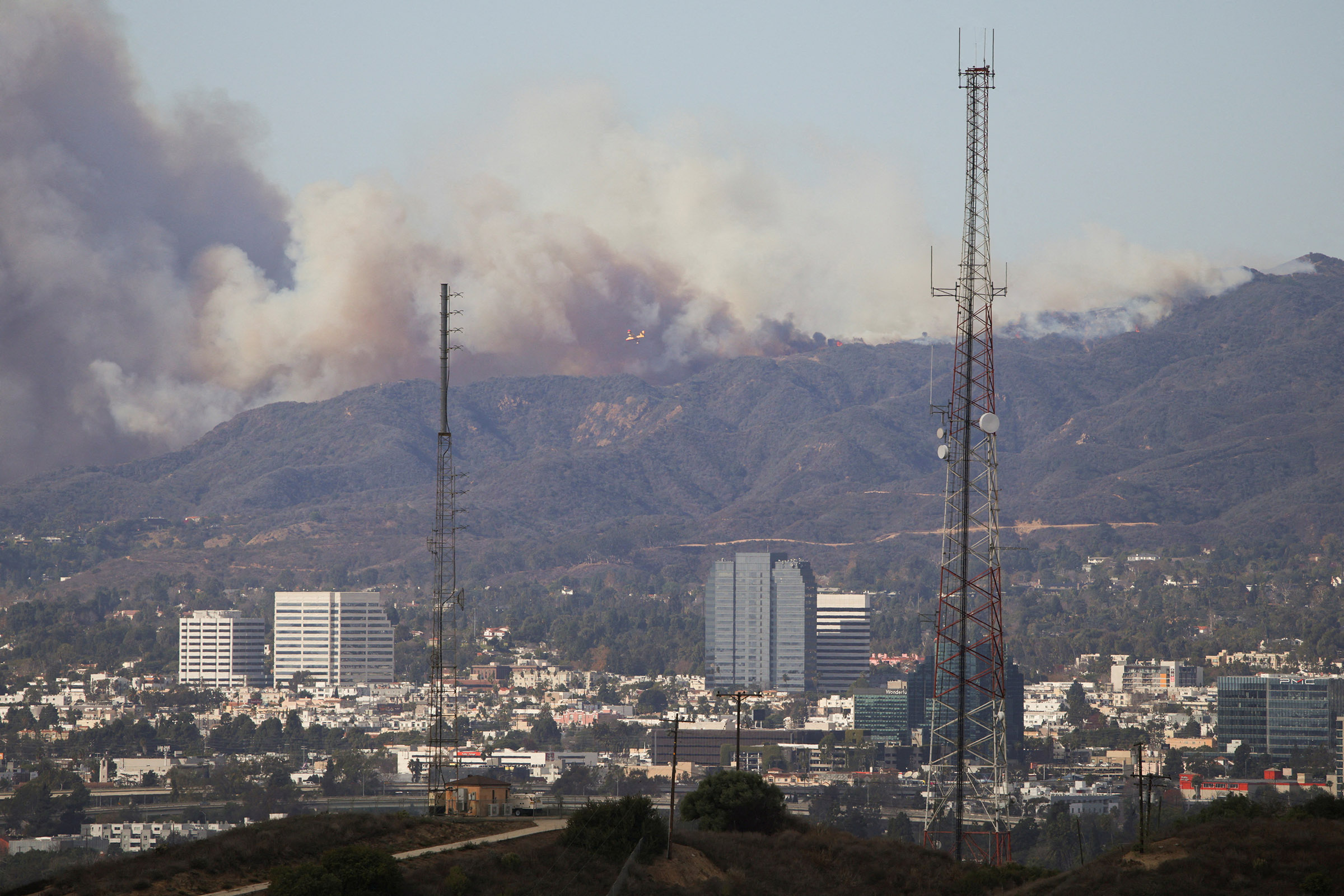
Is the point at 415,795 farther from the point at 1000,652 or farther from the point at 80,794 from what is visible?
the point at 1000,652

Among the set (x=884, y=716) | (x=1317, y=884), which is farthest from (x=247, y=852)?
(x=884, y=716)

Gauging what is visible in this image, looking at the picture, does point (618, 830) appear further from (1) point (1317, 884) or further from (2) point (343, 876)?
(1) point (1317, 884)

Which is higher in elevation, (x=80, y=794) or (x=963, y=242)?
(x=963, y=242)

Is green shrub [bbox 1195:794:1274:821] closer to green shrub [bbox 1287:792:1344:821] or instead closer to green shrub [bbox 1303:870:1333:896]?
green shrub [bbox 1287:792:1344:821]

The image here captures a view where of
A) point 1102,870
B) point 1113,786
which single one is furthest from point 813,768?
point 1102,870

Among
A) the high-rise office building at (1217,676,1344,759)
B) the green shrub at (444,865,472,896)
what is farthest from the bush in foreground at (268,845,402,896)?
the high-rise office building at (1217,676,1344,759)

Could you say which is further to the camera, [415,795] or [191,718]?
[191,718]
